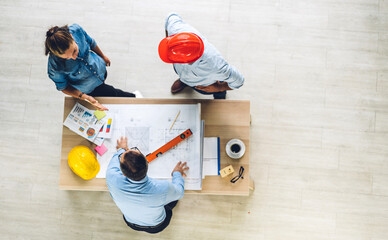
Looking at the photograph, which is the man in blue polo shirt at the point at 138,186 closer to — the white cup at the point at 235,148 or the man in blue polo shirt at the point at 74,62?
the white cup at the point at 235,148

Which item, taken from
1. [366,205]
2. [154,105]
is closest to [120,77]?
[154,105]

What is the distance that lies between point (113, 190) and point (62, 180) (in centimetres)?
46

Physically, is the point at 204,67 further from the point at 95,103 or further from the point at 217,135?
the point at 95,103

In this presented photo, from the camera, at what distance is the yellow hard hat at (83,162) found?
1864 millimetres

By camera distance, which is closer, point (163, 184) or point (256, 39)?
point (163, 184)

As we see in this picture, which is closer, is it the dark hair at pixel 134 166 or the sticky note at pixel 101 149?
the dark hair at pixel 134 166

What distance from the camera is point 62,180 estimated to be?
1.95 meters

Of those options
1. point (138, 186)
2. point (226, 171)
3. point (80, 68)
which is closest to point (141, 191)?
point (138, 186)

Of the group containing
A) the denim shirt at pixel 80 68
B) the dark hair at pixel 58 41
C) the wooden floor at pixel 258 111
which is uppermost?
the dark hair at pixel 58 41

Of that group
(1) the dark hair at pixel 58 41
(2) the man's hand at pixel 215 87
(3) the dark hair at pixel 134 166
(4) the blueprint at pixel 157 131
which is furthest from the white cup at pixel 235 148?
(1) the dark hair at pixel 58 41

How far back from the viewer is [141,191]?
5.47 feet

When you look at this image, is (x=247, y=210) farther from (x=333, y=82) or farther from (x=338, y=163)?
(x=333, y=82)

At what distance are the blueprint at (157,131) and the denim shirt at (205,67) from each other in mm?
201

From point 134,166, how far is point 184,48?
0.67m
